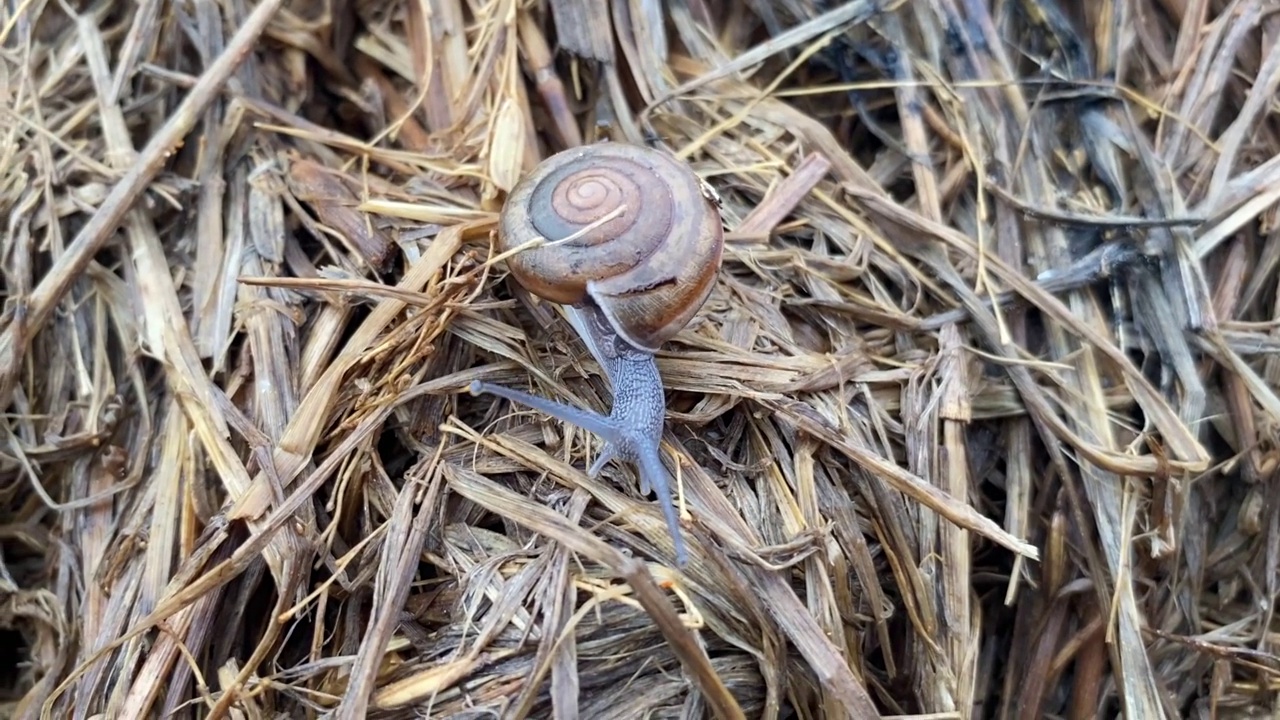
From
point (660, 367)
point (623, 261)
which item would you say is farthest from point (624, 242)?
point (660, 367)

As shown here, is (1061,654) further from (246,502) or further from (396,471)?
(246,502)

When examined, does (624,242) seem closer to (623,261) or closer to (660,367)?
(623,261)

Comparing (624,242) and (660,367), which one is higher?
A: (624,242)

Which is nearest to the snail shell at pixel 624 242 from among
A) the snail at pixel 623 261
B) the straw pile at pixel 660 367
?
the snail at pixel 623 261

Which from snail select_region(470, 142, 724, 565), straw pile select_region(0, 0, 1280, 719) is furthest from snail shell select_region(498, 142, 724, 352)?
straw pile select_region(0, 0, 1280, 719)

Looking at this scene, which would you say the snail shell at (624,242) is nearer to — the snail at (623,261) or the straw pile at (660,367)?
the snail at (623,261)

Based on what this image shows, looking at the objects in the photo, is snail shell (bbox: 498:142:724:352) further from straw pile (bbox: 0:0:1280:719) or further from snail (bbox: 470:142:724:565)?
straw pile (bbox: 0:0:1280:719)
